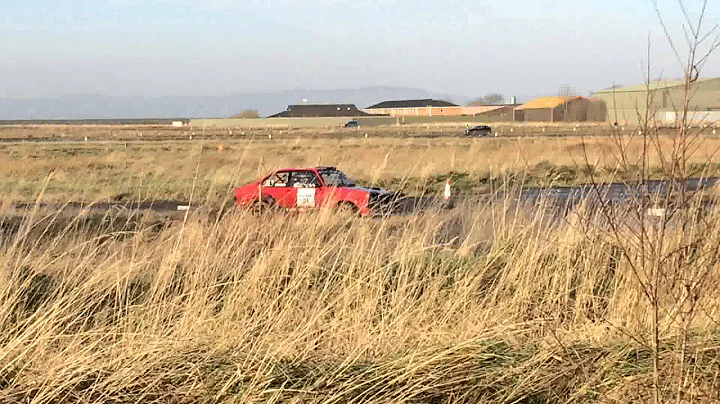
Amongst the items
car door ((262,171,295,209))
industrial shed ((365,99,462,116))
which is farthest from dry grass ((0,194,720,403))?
industrial shed ((365,99,462,116))

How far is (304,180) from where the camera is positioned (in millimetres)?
17047

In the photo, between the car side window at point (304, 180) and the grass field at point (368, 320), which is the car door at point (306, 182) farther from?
the grass field at point (368, 320)

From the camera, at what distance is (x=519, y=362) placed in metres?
3.47

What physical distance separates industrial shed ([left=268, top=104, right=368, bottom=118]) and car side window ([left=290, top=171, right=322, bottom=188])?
14120cm

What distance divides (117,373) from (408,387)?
1.32 m

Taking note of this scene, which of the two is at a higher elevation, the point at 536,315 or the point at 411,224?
the point at 411,224

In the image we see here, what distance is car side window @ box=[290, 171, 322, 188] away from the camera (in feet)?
55.4

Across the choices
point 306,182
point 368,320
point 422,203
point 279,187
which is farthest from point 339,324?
point 279,187

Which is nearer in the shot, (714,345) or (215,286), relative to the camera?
(714,345)

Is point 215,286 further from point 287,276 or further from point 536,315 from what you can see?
point 536,315

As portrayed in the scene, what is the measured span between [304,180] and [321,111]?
14911 cm

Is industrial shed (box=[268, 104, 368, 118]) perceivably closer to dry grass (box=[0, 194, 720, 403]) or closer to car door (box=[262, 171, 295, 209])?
car door (box=[262, 171, 295, 209])

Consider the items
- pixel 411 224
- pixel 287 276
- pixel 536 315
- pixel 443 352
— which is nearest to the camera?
pixel 443 352

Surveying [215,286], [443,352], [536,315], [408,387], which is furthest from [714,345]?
[215,286]
